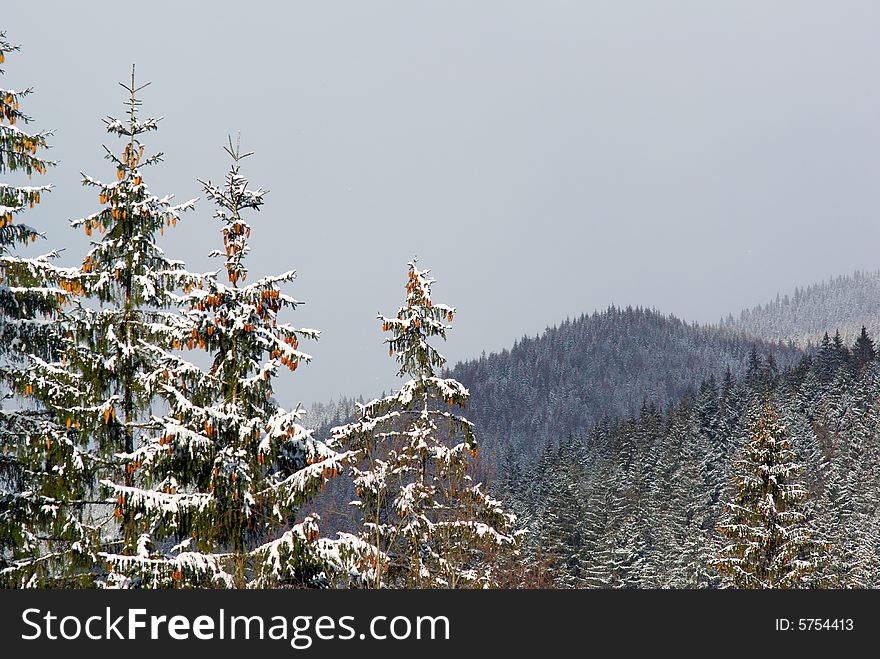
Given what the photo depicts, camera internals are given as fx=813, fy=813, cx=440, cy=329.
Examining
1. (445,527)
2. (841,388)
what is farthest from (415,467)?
(841,388)

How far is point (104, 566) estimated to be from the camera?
38.6ft

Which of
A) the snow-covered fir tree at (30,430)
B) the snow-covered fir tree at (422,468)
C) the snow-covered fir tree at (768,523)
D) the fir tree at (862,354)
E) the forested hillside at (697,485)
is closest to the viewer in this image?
the snow-covered fir tree at (30,430)

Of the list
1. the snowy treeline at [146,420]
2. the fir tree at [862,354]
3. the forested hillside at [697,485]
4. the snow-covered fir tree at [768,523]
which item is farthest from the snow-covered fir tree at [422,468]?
the fir tree at [862,354]

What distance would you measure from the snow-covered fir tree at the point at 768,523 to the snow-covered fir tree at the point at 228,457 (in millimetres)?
19749

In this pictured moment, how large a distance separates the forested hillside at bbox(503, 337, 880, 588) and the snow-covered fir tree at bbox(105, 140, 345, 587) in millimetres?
20929

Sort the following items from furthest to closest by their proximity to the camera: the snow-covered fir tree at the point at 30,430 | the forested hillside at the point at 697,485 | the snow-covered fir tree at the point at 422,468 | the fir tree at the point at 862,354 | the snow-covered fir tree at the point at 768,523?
the fir tree at the point at 862,354, the forested hillside at the point at 697,485, the snow-covered fir tree at the point at 768,523, the snow-covered fir tree at the point at 422,468, the snow-covered fir tree at the point at 30,430

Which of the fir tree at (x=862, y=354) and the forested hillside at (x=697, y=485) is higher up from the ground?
the fir tree at (x=862, y=354)

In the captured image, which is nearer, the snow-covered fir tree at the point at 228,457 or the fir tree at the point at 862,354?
the snow-covered fir tree at the point at 228,457

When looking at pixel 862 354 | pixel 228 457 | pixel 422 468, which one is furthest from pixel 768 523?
pixel 862 354

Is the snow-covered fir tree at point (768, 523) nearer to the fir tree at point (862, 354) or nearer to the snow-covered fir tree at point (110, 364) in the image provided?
the snow-covered fir tree at point (110, 364)

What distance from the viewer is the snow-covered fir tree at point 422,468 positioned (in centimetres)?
1744

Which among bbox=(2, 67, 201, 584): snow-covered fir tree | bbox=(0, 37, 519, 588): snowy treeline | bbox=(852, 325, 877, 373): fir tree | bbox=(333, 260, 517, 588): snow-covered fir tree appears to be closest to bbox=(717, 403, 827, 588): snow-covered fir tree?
bbox=(333, 260, 517, 588): snow-covered fir tree

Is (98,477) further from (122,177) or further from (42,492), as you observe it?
(122,177)

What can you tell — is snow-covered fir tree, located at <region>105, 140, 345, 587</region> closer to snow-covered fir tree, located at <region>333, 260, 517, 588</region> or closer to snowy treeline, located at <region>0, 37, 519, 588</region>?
snowy treeline, located at <region>0, 37, 519, 588</region>
